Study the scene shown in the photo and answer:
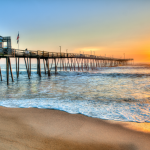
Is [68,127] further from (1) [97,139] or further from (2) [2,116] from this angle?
(2) [2,116]

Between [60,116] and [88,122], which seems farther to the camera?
[60,116]

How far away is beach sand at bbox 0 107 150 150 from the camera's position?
3541mm

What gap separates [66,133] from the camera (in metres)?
4.27

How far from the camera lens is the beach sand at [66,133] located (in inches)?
139

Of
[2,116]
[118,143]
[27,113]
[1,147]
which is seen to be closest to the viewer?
[1,147]

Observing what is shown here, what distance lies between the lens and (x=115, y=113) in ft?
20.7

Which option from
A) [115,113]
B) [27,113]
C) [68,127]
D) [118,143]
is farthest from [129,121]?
[27,113]

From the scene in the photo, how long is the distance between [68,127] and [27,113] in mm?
2383

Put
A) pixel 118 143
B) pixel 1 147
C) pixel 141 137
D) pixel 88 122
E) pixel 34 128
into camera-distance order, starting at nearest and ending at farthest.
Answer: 1. pixel 1 147
2. pixel 118 143
3. pixel 141 137
4. pixel 34 128
5. pixel 88 122

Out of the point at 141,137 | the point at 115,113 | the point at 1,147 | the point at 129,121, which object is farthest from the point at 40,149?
the point at 115,113

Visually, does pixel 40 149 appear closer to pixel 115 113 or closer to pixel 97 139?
pixel 97 139

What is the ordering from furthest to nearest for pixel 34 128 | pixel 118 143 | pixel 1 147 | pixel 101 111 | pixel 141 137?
pixel 101 111 < pixel 34 128 < pixel 141 137 < pixel 118 143 < pixel 1 147

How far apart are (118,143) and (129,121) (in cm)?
192

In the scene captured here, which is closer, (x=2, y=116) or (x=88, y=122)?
(x=88, y=122)
